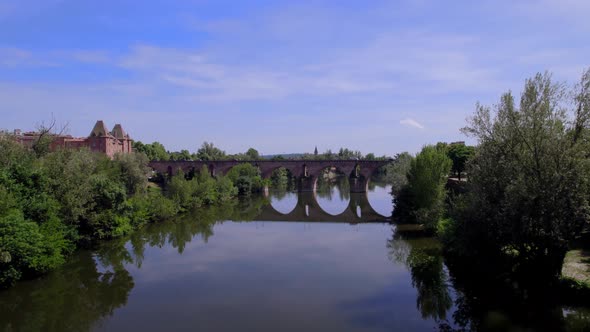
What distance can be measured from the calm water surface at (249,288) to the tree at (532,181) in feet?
7.74

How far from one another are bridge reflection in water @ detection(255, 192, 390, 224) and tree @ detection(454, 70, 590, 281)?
22608 millimetres

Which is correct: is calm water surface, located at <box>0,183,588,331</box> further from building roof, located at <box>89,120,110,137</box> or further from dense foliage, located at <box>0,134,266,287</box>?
building roof, located at <box>89,120,110,137</box>

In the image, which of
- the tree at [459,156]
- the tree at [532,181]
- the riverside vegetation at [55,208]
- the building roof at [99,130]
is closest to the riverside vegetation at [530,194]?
the tree at [532,181]

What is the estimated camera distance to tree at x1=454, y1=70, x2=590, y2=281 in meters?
13.3

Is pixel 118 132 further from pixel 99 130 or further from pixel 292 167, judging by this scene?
pixel 292 167

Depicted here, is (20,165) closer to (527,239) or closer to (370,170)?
(527,239)

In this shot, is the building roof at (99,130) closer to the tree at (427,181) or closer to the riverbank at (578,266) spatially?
the tree at (427,181)

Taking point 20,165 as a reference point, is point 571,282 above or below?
below

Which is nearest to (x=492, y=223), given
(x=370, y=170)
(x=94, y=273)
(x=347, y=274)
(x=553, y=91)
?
(x=553, y=91)

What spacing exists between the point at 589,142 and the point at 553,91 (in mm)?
2017

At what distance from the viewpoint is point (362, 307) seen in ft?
51.4

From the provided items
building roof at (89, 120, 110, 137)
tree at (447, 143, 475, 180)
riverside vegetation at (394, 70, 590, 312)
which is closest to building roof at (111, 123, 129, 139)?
building roof at (89, 120, 110, 137)

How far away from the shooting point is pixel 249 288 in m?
18.2

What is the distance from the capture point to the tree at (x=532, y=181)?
1332 centimetres
